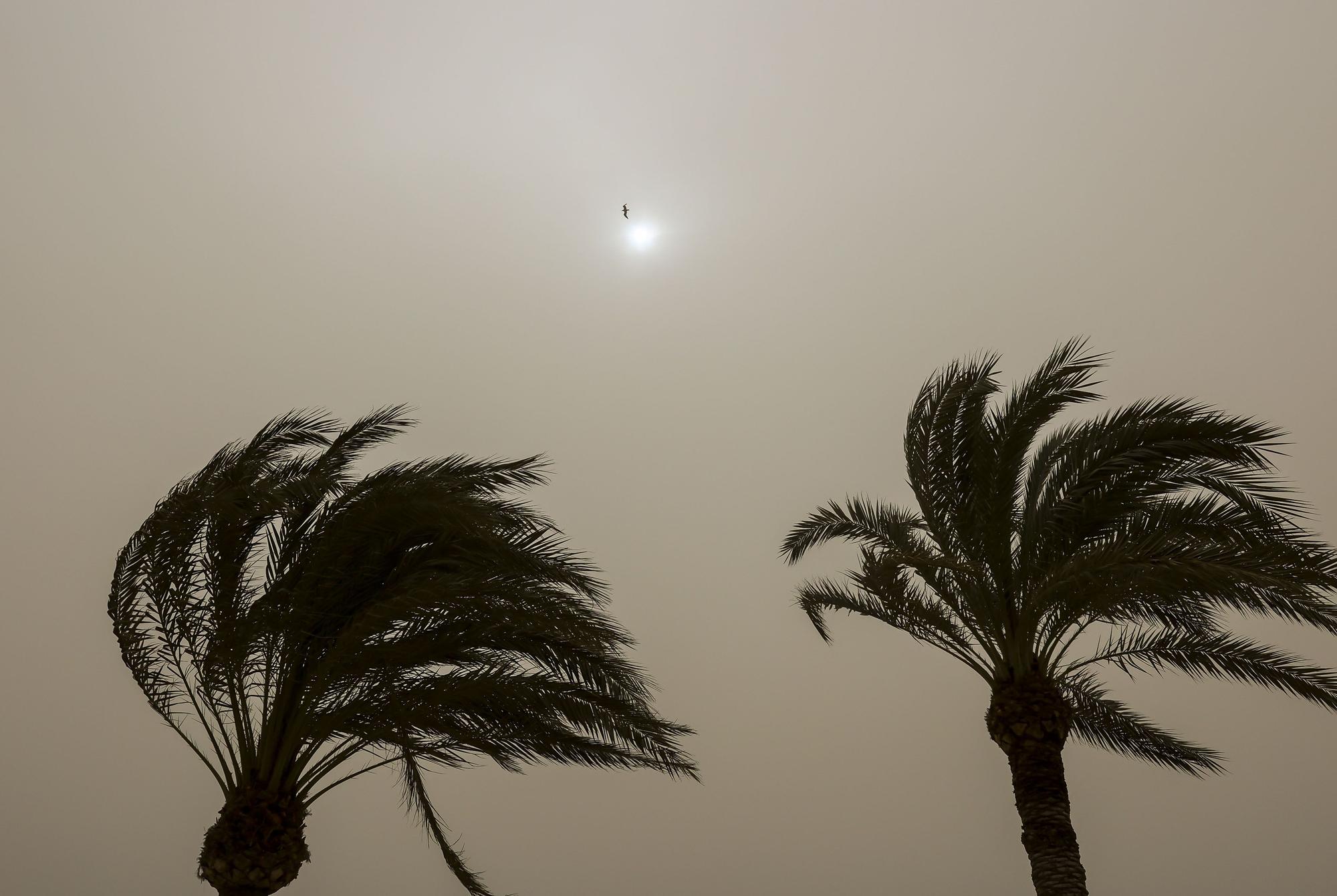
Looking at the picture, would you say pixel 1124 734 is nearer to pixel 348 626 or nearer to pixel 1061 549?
pixel 1061 549

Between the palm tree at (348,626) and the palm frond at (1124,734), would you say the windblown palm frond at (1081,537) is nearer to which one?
the palm frond at (1124,734)

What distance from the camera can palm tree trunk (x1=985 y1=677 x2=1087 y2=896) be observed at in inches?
427

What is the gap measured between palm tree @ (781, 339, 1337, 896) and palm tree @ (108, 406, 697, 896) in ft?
11.4

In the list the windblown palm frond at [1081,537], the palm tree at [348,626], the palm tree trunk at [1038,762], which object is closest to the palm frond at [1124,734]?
the windblown palm frond at [1081,537]

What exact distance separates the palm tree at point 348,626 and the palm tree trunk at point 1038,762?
3.82m

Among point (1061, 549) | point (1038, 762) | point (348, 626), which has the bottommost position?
point (1038, 762)

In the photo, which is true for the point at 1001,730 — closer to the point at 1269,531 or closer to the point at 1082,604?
the point at 1082,604

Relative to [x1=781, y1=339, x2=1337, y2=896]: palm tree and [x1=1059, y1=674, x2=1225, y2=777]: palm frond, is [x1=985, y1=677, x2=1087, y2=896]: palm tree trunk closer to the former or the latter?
[x1=781, y1=339, x2=1337, y2=896]: palm tree

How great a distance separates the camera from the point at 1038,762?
36.5 feet

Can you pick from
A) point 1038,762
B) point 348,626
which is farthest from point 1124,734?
point 348,626

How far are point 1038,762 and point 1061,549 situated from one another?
7.89ft

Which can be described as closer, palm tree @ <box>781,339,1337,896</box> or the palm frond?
palm tree @ <box>781,339,1337,896</box>

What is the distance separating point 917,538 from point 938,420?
5.62ft

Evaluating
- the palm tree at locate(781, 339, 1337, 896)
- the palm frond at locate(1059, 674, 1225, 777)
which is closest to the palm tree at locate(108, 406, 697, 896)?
the palm tree at locate(781, 339, 1337, 896)
